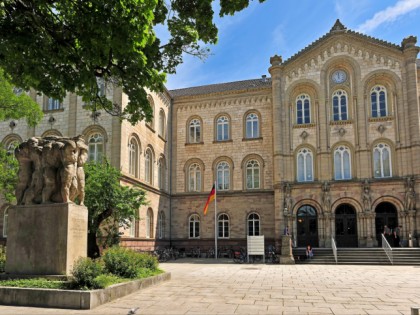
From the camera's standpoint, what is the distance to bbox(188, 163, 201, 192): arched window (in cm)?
3569

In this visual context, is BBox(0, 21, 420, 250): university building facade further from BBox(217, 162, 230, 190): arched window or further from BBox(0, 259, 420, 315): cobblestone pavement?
BBox(0, 259, 420, 315): cobblestone pavement

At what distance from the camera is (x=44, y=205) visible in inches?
457

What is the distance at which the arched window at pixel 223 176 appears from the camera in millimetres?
35031

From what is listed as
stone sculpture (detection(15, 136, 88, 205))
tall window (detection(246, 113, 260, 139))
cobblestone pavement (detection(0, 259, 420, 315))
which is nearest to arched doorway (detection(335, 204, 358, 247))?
tall window (detection(246, 113, 260, 139))

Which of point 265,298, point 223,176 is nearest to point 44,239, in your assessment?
point 265,298

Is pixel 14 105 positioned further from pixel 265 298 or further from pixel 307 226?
pixel 307 226

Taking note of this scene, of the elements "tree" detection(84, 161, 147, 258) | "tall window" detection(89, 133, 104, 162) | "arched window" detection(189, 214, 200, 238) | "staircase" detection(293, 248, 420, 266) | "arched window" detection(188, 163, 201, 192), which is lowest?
"staircase" detection(293, 248, 420, 266)

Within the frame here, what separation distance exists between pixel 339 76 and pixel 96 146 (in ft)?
63.3

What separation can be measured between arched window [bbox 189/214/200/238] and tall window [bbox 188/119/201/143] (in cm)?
660

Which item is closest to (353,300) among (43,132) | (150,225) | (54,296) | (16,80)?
(54,296)

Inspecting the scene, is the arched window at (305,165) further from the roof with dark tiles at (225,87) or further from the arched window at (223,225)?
the arched window at (223,225)

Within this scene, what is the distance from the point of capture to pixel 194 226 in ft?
115

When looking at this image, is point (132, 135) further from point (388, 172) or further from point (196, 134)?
point (388, 172)

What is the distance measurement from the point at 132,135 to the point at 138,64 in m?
20.7
